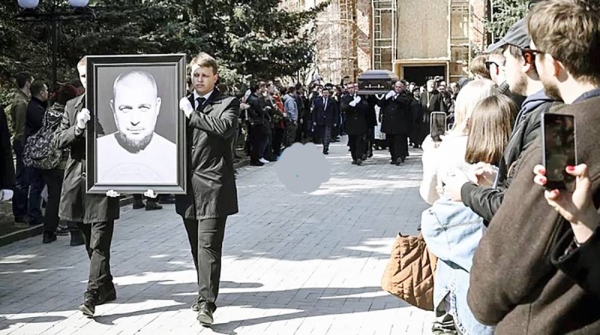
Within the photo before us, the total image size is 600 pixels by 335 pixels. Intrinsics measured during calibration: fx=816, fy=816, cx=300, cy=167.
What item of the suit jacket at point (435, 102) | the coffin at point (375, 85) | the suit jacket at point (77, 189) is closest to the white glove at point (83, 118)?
the suit jacket at point (77, 189)

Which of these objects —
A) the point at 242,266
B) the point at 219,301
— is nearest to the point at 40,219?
the point at 242,266

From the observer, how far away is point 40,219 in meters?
11.5

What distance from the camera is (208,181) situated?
6.63 m

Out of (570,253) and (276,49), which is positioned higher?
(276,49)

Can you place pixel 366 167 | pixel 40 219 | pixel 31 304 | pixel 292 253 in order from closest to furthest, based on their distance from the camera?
1. pixel 31 304
2. pixel 292 253
3. pixel 40 219
4. pixel 366 167

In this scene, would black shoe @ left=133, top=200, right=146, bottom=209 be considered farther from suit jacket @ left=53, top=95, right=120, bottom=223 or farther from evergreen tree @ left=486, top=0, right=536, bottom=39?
evergreen tree @ left=486, top=0, right=536, bottom=39

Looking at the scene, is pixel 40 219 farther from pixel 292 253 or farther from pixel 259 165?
pixel 259 165

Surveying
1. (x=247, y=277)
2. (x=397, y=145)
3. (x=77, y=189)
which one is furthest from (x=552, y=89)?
(x=397, y=145)

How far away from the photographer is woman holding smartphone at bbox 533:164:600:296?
83.1 inches

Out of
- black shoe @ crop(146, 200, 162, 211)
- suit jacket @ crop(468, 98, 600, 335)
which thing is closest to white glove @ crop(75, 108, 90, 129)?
suit jacket @ crop(468, 98, 600, 335)

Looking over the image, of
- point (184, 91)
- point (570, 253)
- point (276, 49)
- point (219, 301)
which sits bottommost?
point (219, 301)

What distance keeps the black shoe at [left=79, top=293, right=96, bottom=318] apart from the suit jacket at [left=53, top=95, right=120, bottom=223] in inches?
25.7

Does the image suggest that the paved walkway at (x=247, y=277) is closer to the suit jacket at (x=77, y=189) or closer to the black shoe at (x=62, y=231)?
the black shoe at (x=62, y=231)

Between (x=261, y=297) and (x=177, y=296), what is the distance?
2.58 ft
